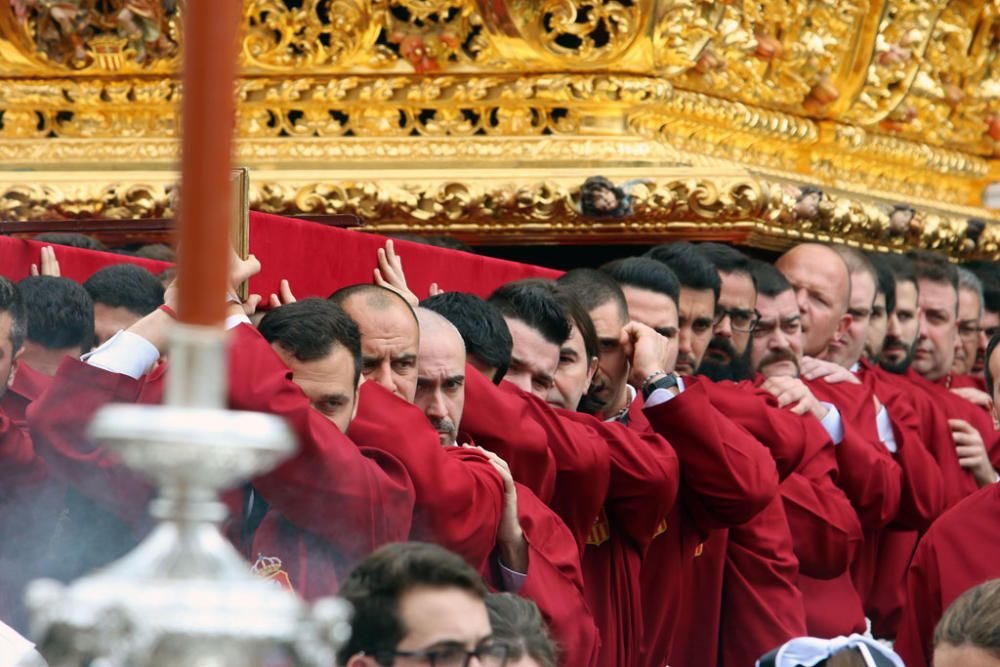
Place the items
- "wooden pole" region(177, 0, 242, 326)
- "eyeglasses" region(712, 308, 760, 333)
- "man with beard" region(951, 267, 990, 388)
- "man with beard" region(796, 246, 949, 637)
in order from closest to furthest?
"wooden pole" region(177, 0, 242, 326)
"eyeglasses" region(712, 308, 760, 333)
"man with beard" region(796, 246, 949, 637)
"man with beard" region(951, 267, 990, 388)

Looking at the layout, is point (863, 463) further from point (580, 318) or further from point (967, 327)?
point (967, 327)

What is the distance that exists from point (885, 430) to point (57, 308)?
11.2 feet

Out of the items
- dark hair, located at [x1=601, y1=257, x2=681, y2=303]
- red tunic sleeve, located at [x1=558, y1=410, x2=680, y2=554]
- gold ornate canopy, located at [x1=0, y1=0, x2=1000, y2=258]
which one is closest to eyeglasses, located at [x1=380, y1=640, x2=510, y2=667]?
red tunic sleeve, located at [x1=558, y1=410, x2=680, y2=554]

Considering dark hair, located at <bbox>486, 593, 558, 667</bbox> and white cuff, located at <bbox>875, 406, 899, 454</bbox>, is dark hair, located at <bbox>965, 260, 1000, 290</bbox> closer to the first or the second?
white cuff, located at <bbox>875, 406, 899, 454</bbox>

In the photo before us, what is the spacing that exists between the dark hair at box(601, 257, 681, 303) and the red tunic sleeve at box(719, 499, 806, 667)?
24.5 inches

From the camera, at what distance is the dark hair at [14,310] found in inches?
134

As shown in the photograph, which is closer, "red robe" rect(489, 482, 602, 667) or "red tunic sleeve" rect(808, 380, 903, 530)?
"red robe" rect(489, 482, 602, 667)

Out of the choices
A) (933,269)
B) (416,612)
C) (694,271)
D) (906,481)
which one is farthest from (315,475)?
(933,269)

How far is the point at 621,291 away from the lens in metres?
5.14

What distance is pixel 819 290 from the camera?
21.5ft

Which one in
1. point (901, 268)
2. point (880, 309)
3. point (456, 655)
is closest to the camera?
point (456, 655)

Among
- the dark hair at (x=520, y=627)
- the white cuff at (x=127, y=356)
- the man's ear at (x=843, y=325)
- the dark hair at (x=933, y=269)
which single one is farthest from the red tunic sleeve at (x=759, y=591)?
the dark hair at (x=520, y=627)

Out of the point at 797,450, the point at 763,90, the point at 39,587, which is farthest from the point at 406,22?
Result: the point at 39,587

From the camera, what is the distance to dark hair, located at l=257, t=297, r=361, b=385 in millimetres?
3396
